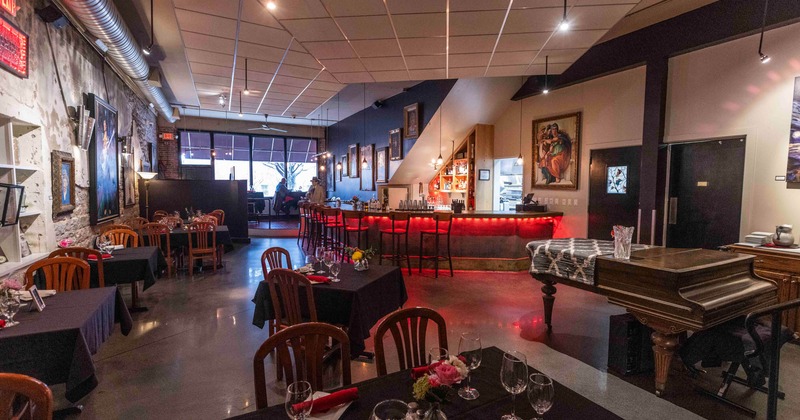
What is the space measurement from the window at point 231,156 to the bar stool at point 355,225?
24.7 feet

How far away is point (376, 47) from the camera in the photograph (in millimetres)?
5027

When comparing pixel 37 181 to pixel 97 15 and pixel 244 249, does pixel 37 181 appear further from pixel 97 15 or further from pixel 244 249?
pixel 244 249

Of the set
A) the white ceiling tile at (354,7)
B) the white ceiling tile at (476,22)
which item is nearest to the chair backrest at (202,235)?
the white ceiling tile at (354,7)

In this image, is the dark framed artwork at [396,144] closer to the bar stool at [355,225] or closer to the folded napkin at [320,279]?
the bar stool at [355,225]

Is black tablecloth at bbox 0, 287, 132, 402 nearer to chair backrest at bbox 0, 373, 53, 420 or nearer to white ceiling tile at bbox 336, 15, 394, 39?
chair backrest at bbox 0, 373, 53, 420

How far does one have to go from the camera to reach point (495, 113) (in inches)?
340

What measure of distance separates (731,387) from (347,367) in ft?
10.7

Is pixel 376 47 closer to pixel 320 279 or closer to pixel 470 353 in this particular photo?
Answer: pixel 320 279

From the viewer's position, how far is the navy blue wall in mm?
8208

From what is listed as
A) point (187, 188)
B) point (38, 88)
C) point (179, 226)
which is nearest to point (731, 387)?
point (38, 88)

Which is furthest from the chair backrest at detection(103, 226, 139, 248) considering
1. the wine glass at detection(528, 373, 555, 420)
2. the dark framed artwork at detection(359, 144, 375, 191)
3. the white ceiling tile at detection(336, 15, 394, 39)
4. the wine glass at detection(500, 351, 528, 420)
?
the dark framed artwork at detection(359, 144, 375, 191)

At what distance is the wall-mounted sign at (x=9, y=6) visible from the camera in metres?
2.95

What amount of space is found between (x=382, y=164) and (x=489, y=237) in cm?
453

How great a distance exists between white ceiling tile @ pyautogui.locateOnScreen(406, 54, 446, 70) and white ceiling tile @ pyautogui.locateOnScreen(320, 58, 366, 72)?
31.0 inches
